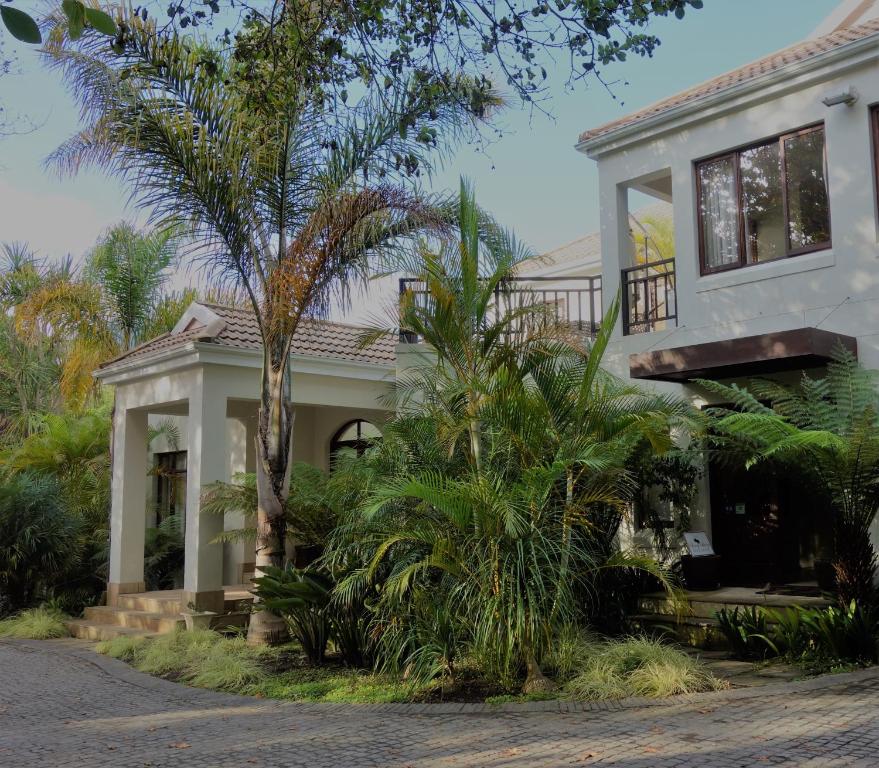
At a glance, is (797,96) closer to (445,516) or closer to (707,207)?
(707,207)

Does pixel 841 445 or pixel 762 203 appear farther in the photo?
Answer: pixel 762 203

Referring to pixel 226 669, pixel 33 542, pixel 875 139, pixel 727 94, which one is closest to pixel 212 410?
pixel 33 542

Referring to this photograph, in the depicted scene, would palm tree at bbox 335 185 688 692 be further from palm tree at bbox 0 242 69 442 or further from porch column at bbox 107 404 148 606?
palm tree at bbox 0 242 69 442

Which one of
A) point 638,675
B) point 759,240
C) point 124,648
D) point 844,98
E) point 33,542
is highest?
point 844,98

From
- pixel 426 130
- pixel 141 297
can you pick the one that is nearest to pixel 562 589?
pixel 426 130

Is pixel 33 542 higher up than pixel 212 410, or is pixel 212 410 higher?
pixel 212 410

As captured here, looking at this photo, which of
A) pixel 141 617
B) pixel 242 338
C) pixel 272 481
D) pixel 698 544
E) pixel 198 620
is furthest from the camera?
pixel 242 338

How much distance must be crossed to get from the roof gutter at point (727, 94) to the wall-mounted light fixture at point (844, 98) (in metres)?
0.44

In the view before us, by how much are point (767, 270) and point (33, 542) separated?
38.7 ft

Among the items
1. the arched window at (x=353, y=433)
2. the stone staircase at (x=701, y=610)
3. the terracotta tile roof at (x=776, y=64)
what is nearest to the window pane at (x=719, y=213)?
the terracotta tile roof at (x=776, y=64)

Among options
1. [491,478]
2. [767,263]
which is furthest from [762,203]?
[491,478]

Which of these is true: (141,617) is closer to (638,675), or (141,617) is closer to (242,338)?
(242,338)

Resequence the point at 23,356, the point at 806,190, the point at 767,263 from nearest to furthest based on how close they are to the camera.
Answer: the point at 806,190 → the point at 767,263 → the point at 23,356

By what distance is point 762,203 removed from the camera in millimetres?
11531
